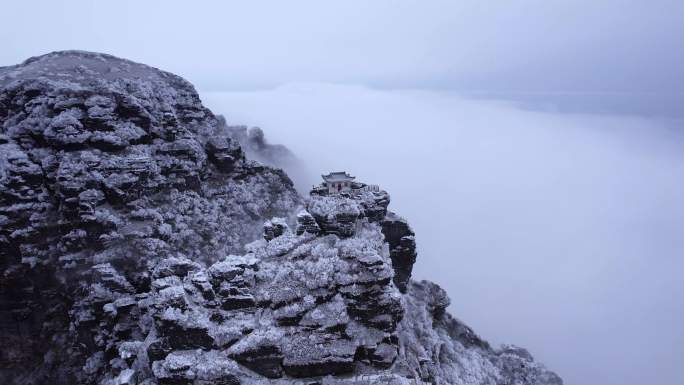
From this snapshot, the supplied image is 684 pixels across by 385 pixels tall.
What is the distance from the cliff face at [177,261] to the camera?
3167 cm

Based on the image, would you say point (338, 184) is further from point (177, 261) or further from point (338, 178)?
point (177, 261)

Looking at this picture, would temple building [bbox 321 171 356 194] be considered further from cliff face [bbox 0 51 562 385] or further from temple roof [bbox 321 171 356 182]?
cliff face [bbox 0 51 562 385]

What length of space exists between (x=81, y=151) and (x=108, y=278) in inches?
723

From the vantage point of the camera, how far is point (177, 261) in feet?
126

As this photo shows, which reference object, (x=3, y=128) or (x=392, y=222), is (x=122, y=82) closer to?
(x=3, y=128)

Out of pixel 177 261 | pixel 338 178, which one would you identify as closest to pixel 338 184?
pixel 338 178

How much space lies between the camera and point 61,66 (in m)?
62.1

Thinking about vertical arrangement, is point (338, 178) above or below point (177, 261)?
above

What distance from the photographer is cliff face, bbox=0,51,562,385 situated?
31672 millimetres

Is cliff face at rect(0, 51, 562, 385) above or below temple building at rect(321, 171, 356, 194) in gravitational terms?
below

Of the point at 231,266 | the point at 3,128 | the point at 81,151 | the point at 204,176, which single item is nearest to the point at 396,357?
the point at 231,266

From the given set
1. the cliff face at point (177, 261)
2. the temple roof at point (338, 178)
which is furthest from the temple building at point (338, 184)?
the cliff face at point (177, 261)

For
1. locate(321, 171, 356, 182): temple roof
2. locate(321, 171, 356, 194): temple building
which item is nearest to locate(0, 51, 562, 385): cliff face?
locate(321, 171, 356, 194): temple building

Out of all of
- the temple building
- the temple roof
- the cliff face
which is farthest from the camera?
the temple roof
